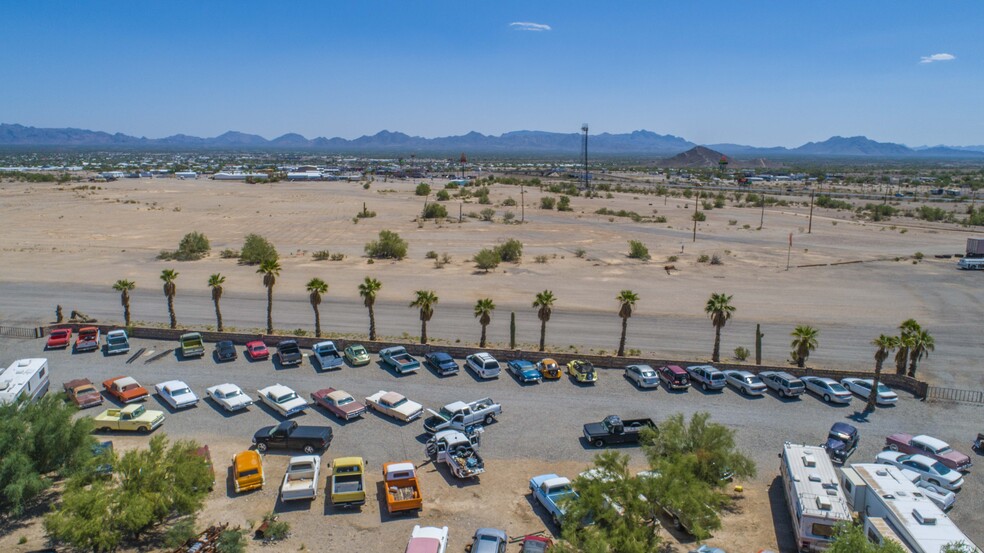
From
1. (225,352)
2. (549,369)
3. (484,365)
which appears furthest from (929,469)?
(225,352)

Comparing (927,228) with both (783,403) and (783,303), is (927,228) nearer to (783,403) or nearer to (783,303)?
(783,303)

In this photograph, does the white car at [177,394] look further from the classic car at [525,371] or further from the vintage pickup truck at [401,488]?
Result: the classic car at [525,371]

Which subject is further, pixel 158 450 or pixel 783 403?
pixel 783 403

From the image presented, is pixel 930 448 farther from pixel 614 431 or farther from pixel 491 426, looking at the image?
pixel 491 426

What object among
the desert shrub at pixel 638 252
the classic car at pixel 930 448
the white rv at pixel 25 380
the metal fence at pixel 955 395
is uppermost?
the desert shrub at pixel 638 252

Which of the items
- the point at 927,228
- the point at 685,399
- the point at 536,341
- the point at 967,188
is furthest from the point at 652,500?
the point at 967,188

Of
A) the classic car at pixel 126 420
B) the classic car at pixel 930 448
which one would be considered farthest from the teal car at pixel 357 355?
the classic car at pixel 930 448

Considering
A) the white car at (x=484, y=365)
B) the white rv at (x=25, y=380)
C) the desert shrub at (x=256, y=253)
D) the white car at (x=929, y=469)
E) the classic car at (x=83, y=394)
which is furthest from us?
the desert shrub at (x=256, y=253)
